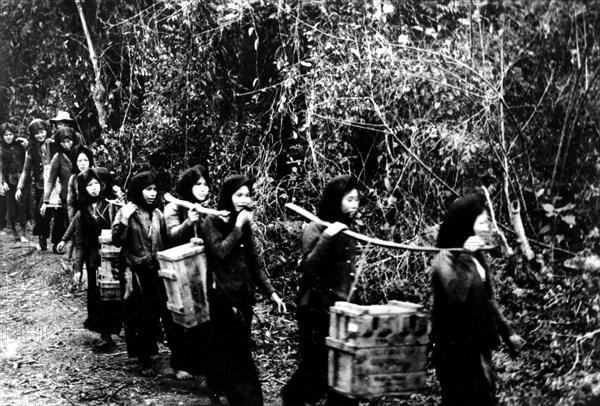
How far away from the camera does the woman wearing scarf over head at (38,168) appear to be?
10.2m

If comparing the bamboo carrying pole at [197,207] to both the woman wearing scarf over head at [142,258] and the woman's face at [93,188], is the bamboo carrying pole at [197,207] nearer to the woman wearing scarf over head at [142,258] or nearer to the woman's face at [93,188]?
the woman wearing scarf over head at [142,258]

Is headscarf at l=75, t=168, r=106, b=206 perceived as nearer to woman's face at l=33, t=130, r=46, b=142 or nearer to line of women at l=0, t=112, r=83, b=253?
line of women at l=0, t=112, r=83, b=253

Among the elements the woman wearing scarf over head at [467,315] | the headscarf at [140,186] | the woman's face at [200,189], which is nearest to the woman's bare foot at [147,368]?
the headscarf at [140,186]

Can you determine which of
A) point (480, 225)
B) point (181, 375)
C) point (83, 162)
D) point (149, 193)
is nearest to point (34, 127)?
point (83, 162)

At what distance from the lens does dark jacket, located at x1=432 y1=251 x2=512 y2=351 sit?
414cm

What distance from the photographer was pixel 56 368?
661 cm

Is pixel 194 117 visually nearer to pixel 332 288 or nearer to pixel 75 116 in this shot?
pixel 75 116

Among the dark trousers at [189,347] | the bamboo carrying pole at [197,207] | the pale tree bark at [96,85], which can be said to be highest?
the pale tree bark at [96,85]

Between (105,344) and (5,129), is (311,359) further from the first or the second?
(5,129)

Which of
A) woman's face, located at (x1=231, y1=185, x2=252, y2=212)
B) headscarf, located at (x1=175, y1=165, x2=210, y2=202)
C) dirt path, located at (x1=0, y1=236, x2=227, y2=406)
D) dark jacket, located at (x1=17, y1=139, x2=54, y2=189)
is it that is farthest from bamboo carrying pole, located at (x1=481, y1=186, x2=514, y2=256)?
dark jacket, located at (x1=17, y1=139, x2=54, y2=189)

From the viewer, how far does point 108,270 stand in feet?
22.5

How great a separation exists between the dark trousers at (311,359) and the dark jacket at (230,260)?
1.71 ft

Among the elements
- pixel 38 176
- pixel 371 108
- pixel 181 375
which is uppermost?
pixel 371 108

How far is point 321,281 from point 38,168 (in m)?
7.59
